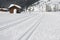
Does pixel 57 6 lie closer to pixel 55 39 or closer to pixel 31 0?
pixel 31 0

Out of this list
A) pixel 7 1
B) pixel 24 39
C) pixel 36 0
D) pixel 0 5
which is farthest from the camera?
pixel 36 0

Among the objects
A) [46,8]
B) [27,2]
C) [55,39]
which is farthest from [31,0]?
[55,39]

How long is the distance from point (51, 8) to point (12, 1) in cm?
1948

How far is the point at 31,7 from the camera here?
79.5 metres

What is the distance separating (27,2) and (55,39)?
7699cm

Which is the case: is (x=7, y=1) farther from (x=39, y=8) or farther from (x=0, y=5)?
(x=39, y=8)

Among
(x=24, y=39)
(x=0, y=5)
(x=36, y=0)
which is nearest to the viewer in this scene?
(x=24, y=39)

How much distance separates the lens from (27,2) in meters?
83.1

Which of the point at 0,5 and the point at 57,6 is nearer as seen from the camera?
the point at 0,5

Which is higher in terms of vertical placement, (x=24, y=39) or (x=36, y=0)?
(x=36, y=0)

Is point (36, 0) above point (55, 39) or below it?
above

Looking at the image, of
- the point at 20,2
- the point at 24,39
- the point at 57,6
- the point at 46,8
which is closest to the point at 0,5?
the point at 20,2

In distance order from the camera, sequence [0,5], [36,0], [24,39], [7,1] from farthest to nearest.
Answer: [36,0] < [7,1] < [0,5] < [24,39]

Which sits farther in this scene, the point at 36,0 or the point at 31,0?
the point at 36,0
